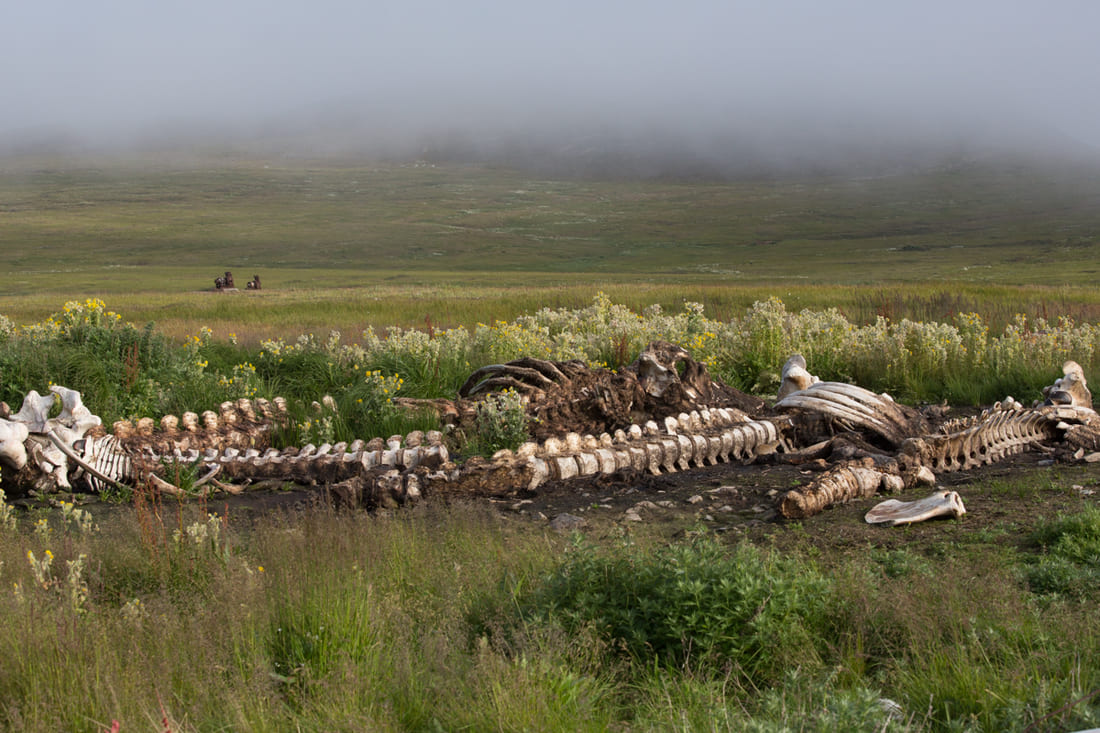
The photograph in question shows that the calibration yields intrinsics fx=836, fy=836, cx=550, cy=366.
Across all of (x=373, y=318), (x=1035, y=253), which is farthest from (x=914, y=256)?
(x=373, y=318)

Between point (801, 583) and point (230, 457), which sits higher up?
point (801, 583)

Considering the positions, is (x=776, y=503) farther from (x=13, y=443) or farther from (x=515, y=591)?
(x=13, y=443)

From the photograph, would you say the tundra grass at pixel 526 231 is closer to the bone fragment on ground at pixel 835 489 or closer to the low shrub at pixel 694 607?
the bone fragment on ground at pixel 835 489

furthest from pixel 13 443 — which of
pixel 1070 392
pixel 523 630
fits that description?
pixel 1070 392

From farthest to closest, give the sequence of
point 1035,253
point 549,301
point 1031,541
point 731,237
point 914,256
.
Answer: point 731,237
point 914,256
point 1035,253
point 549,301
point 1031,541

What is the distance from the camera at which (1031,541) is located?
5.24 m

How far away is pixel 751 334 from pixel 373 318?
14.1 m

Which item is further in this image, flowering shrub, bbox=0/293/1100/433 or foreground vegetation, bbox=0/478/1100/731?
flowering shrub, bbox=0/293/1100/433

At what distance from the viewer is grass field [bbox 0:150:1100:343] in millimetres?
28312

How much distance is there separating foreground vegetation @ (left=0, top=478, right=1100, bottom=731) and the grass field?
1629cm

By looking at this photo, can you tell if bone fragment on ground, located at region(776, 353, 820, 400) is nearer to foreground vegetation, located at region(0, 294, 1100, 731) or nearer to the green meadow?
the green meadow

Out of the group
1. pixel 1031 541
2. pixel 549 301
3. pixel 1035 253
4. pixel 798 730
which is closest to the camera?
pixel 798 730

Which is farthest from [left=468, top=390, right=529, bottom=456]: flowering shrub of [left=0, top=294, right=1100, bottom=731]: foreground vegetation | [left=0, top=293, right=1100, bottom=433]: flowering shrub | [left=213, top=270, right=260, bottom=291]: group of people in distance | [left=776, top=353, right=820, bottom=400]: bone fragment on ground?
[left=213, top=270, right=260, bottom=291]: group of people in distance

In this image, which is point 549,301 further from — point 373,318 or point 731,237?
point 731,237
